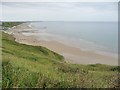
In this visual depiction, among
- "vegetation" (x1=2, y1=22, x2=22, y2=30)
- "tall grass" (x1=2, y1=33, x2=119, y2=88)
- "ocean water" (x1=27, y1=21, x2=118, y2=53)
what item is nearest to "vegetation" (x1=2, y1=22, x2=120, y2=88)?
Answer: "tall grass" (x1=2, y1=33, x2=119, y2=88)

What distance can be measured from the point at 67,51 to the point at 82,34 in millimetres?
404

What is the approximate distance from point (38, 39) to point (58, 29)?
40 cm

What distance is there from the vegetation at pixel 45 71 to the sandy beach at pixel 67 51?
2.9 inches

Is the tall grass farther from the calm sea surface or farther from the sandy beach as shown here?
the calm sea surface

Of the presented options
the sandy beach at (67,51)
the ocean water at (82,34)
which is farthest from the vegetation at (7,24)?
the ocean water at (82,34)

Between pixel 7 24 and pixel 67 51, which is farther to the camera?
pixel 67 51

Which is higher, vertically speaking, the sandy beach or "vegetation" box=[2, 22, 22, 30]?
"vegetation" box=[2, 22, 22, 30]

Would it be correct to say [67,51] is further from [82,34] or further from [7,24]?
[7,24]

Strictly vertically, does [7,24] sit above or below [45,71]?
above

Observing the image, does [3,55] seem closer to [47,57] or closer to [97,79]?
[47,57]

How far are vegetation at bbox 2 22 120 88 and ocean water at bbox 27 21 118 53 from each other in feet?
0.97

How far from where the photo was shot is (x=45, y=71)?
388 cm

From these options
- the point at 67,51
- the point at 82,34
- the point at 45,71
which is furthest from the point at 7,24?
the point at 82,34

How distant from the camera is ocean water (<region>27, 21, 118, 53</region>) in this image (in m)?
3.81
